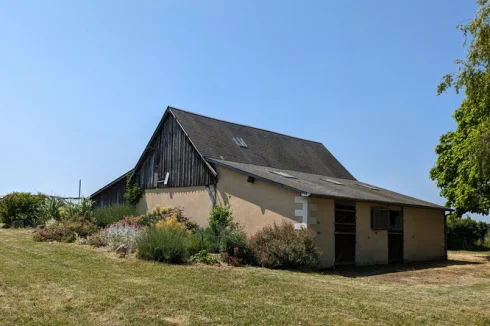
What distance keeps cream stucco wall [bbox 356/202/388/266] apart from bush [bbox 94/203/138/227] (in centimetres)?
970

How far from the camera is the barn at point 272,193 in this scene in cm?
1418

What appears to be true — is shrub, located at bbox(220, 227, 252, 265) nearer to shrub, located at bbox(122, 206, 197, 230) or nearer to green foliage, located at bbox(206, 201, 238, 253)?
green foliage, located at bbox(206, 201, 238, 253)

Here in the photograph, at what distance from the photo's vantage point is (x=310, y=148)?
2630cm

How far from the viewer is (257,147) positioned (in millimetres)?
21859

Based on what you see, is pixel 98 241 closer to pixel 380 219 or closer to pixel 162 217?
pixel 162 217

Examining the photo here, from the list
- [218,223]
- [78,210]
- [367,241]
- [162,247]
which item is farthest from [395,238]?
[78,210]

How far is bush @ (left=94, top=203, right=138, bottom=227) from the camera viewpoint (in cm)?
1795

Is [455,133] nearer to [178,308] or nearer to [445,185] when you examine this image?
[445,185]

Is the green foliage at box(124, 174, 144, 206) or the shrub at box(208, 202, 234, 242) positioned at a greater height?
the green foliage at box(124, 174, 144, 206)

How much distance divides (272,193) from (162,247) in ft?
14.5

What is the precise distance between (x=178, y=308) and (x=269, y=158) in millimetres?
14998

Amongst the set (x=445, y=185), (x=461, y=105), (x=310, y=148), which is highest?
(x=461, y=105)

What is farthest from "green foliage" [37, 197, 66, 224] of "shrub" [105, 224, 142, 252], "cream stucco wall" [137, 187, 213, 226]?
"shrub" [105, 224, 142, 252]

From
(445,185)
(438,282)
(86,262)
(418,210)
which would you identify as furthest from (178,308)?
(445,185)
